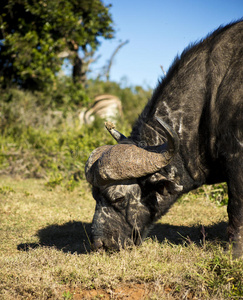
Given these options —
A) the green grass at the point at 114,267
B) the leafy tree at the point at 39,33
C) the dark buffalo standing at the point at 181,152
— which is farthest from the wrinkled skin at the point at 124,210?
the leafy tree at the point at 39,33

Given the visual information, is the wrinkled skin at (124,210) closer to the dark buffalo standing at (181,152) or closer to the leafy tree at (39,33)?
the dark buffalo standing at (181,152)

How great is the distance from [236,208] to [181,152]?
0.81 metres

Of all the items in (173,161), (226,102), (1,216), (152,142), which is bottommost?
(1,216)

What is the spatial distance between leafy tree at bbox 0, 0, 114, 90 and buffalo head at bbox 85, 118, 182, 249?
7.10 meters

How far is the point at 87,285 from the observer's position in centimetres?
291

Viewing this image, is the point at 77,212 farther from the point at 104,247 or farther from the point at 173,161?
the point at 173,161

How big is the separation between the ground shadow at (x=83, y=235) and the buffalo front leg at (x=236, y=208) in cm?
92

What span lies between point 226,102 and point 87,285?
2.17 meters

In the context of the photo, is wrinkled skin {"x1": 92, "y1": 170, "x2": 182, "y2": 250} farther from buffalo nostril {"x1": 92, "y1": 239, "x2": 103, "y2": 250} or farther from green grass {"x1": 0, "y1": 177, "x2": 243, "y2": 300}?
green grass {"x1": 0, "y1": 177, "x2": 243, "y2": 300}

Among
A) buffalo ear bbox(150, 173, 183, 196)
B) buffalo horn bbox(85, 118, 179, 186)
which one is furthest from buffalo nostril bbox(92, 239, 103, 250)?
buffalo ear bbox(150, 173, 183, 196)

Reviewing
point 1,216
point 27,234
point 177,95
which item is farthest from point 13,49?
point 177,95

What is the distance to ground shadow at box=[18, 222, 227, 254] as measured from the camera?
14.1 ft

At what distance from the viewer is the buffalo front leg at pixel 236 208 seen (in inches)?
127

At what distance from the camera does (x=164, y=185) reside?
11.4ft
